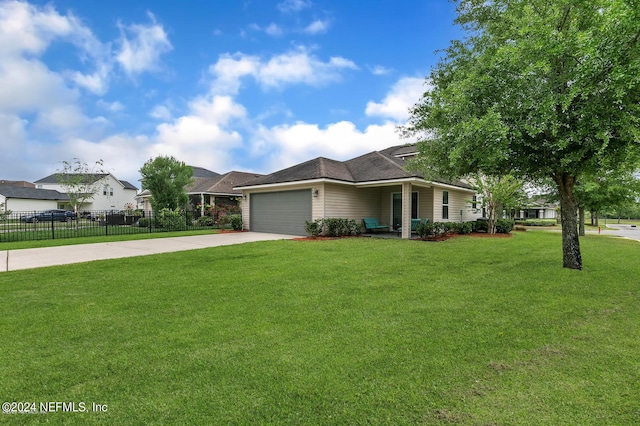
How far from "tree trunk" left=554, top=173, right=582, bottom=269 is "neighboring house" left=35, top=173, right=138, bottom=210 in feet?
157

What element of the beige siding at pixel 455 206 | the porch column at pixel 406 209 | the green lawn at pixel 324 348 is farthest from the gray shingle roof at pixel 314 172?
the green lawn at pixel 324 348

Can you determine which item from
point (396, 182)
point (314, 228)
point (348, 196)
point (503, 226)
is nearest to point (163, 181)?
point (314, 228)

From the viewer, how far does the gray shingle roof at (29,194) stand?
40.6 meters

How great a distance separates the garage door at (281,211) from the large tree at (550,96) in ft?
27.1

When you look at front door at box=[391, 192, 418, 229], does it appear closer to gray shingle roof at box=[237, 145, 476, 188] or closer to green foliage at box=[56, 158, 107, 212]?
gray shingle roof at box=[237, 145, 476, 188]

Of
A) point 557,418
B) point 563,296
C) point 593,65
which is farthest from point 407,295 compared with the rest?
point 593,65

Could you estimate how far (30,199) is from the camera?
4209 centimetres

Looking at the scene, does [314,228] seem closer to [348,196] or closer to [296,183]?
[296,183]

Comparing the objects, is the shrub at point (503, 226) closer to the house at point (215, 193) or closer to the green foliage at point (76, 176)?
the house at point (215, 193)

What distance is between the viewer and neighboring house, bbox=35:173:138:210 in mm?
45000

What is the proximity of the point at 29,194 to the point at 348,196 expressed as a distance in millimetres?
48345

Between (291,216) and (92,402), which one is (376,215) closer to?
(291,216)

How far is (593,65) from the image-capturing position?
5.54 metres

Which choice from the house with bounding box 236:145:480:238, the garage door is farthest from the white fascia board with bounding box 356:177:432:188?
the garage door
